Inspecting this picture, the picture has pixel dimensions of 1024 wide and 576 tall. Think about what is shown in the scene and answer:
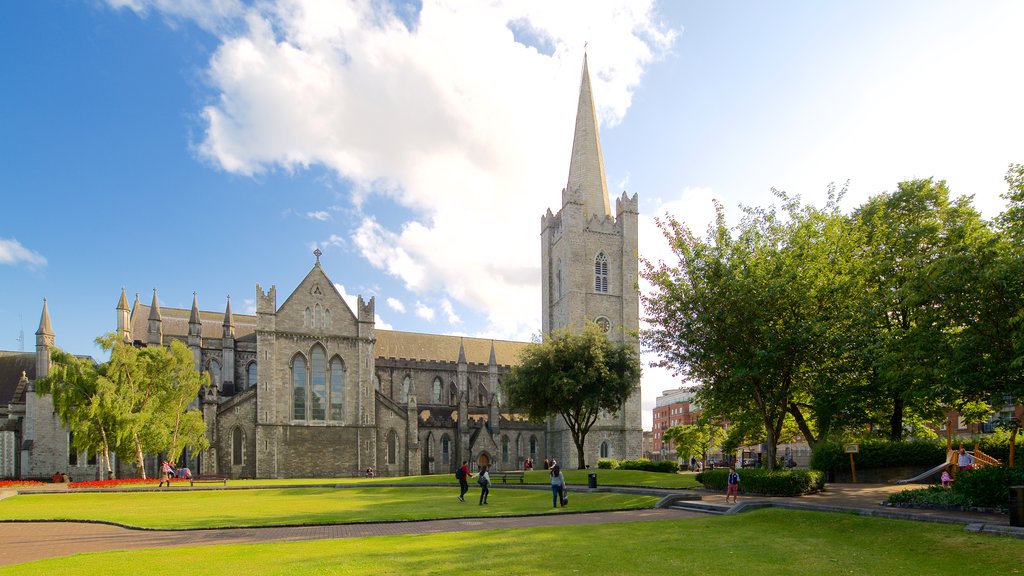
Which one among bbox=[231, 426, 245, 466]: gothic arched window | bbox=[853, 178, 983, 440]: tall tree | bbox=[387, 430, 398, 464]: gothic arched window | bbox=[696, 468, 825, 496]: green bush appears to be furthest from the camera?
bbox=[387, 430, 398, 464]: gothic arched window

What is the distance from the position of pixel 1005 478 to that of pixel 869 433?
21.1 metres

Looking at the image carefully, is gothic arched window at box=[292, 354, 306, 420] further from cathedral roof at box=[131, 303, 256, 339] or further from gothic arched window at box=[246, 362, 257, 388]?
cathedral roof at box=[131, 303, 256, 339]

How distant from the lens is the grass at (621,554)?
40.7 ft

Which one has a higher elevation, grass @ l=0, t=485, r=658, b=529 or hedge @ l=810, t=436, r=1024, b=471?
hedge @ l=810, t=436, r=1024, b=471

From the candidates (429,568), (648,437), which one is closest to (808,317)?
(429,568)

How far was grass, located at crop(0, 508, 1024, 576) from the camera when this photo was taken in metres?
12.4

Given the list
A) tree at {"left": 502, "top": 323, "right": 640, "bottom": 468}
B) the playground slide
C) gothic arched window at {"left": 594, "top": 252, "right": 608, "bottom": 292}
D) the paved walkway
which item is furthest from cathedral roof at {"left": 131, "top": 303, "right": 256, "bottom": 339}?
the playground slide

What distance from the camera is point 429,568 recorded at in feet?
40.7

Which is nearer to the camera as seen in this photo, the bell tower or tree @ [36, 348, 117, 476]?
tree @ [36, 348, 117, 476]

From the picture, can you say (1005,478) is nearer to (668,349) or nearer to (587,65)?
(668,349)

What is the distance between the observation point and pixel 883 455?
30875 millimetres

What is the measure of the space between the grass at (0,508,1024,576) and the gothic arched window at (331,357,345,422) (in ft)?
135

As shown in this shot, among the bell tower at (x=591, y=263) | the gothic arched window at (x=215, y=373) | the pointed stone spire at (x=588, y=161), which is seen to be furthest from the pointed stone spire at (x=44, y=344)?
the pointed stone spire at (x=588, y=161)

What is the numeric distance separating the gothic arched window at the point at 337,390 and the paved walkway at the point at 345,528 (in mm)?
33811
